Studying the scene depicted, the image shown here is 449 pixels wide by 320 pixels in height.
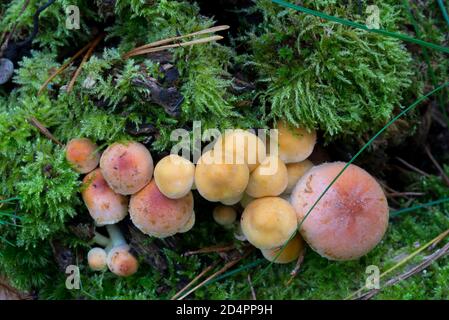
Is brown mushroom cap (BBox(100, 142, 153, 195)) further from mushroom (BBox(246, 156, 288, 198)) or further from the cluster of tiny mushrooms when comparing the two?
mushroom (BBox(246, 156, 288, 198))

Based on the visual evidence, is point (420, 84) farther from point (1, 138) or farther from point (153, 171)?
point (1, 138)

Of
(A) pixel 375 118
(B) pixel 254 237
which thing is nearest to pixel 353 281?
(B) pixel 254 237

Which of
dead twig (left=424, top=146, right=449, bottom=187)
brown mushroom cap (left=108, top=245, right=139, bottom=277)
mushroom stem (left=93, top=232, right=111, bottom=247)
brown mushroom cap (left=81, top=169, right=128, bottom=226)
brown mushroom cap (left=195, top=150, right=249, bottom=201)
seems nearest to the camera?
brown mushroom cap (left=195, top=150, right=249, bottom=201)

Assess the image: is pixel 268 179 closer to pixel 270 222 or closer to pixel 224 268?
pixel 270 222

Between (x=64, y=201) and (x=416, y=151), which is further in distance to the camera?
(x=416, y=151)

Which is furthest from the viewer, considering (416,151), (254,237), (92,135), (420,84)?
(416,151)

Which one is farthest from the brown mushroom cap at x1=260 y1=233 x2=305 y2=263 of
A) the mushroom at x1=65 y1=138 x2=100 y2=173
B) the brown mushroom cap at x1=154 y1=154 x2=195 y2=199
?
the mushroom at x1=65 y1=138 x2=100 y2=173

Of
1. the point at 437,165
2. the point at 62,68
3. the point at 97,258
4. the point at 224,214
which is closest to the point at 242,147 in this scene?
the point at 224,214
